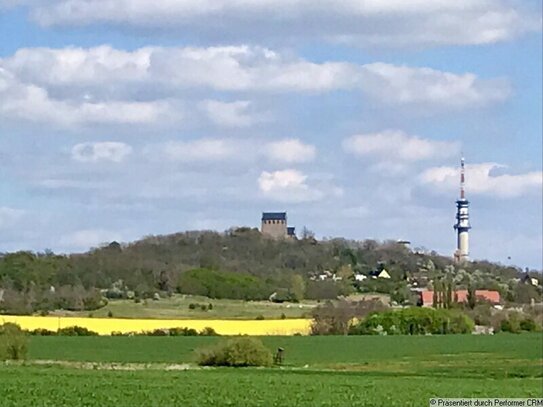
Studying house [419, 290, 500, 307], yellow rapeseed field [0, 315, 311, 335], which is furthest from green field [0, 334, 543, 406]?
house [419, 290, 500, 307]

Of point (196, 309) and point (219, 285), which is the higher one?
point (219, 285)

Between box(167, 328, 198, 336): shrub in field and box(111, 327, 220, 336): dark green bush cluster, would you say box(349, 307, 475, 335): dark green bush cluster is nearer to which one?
box(111, 327, 220, 336): dark green bush cluster

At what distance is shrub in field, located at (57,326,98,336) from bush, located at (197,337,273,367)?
109 ft

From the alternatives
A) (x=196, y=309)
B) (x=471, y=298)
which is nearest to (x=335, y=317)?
(x=196, y=309)

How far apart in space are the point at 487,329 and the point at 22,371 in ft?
257

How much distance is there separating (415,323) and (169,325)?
2351 cm

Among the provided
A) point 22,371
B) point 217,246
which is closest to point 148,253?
point 217,246

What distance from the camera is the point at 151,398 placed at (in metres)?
32.8

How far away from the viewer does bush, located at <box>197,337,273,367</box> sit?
60091mm

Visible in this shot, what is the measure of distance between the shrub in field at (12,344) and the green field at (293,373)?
1.49m

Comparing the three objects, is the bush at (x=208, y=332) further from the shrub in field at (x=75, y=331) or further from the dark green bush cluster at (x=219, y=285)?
the dark green bush cluster at (x=219, y=285)

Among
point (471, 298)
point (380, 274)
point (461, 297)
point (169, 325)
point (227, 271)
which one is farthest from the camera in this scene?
point (380, 274)

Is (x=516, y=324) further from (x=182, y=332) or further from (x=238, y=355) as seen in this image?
(x=238, y=355)

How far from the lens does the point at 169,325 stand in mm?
100625
